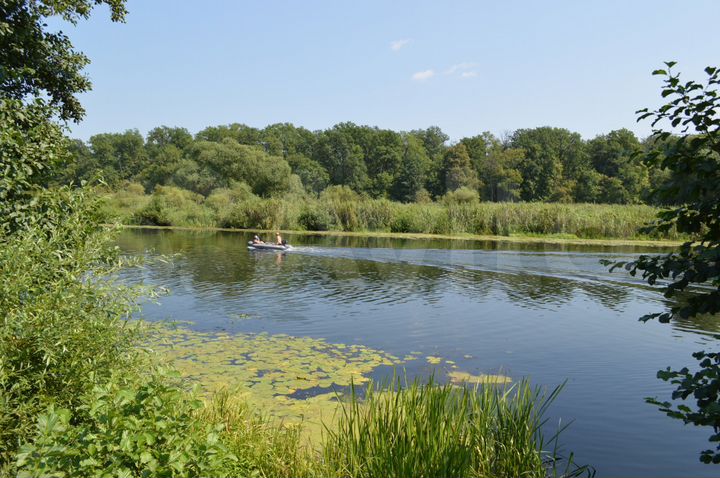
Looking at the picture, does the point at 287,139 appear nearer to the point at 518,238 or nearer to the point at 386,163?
the point at 386,163

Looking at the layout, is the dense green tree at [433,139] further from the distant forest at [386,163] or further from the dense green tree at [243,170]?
the dense green tree at [243,170]

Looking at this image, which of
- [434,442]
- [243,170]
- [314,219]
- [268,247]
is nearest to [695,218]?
[434,442]

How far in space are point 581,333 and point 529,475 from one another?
28.3 ft

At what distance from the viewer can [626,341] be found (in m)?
12.5

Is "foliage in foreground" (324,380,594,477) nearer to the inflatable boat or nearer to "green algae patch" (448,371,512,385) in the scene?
"green algae patch" (448,371,512,385)

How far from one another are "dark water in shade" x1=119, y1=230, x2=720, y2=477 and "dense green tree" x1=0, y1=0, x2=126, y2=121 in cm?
387

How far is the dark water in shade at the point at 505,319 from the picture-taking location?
7676 millimetres

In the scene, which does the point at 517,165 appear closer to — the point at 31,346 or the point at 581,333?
the point at 581,333

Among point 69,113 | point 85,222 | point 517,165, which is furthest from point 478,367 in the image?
point 517,165

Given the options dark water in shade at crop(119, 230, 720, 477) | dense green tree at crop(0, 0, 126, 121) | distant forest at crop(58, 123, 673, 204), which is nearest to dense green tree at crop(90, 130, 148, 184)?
distant forest at crop(58, 123, 673, 204)

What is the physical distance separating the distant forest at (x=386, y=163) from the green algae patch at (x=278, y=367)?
5246 cm

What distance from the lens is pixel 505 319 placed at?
1446cm

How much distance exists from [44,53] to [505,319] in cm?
1208

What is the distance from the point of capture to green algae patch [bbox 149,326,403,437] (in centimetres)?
746
